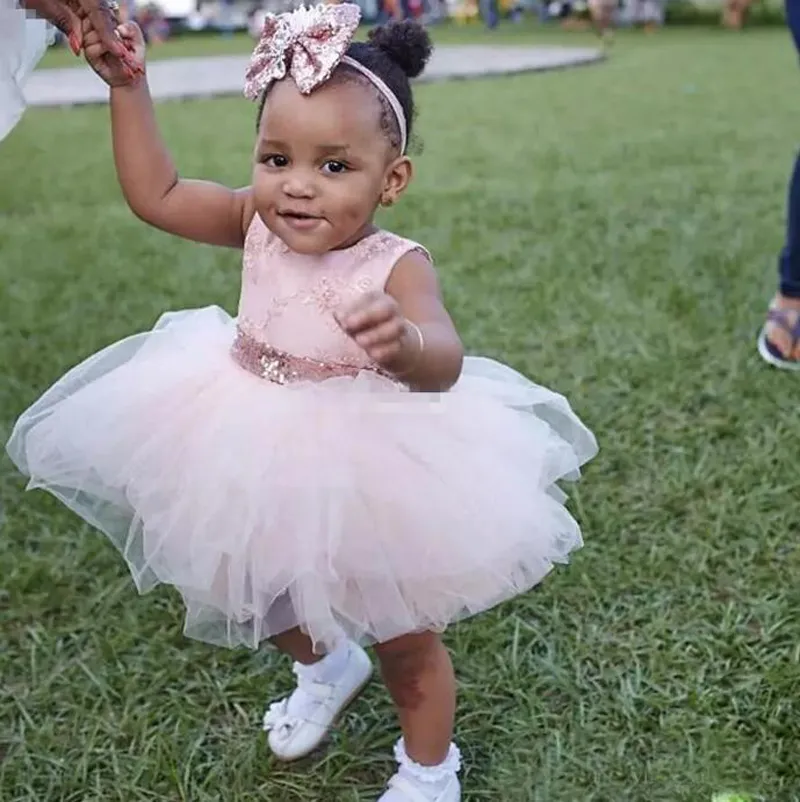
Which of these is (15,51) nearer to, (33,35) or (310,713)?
(33,35)

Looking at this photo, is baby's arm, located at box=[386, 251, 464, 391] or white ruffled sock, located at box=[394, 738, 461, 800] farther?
white ruffled sock, located at box=[394, 738, 461, 800]

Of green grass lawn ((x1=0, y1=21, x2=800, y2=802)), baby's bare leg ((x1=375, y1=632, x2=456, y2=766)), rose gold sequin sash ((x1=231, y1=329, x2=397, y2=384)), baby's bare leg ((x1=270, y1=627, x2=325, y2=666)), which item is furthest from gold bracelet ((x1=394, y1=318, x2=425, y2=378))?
green grass lawn ((x1=0, y1=21, x2=800, y2=802))

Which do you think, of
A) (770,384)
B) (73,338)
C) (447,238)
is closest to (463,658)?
(770,384)

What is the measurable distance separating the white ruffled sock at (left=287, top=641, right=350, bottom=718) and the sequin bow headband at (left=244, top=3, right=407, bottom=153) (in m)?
0.70

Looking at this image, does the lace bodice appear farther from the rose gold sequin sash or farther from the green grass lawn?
the green grass lawn

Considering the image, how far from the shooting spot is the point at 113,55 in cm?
133

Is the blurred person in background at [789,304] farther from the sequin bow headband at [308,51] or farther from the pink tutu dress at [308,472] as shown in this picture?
the sequin bow headband at [308,51]

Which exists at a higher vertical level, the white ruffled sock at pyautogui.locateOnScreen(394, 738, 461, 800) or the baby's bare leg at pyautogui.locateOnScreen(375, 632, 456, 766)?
the baby's bare leg at pyautogui.locateOnScreen(375, 632, 456, 766)

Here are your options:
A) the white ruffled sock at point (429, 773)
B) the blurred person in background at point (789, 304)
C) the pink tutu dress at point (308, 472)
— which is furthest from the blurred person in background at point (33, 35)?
the blurred person in background at point (789, 304)

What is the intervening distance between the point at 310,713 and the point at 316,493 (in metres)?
0.45

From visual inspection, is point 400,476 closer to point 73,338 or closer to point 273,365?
point 273,365

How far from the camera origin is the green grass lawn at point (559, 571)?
1490 mm

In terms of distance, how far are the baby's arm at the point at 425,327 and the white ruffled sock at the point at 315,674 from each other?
0.50m

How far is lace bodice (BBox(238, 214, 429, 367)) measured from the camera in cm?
128
